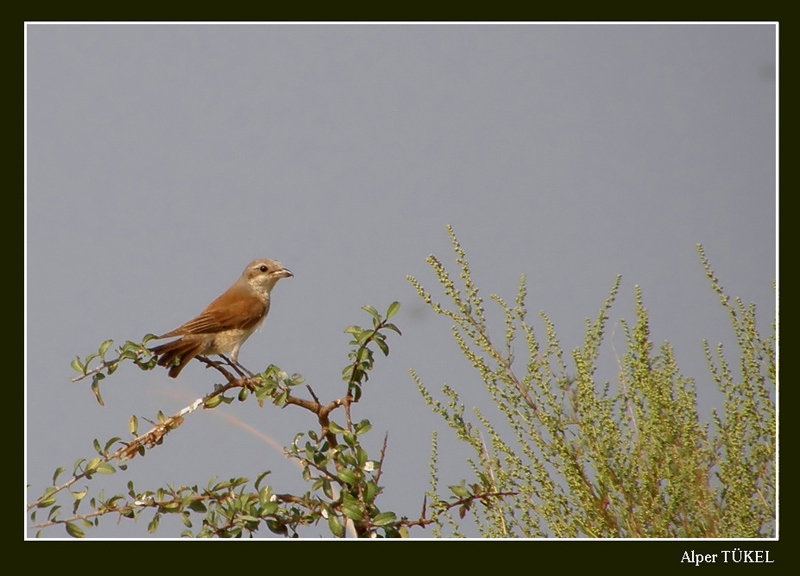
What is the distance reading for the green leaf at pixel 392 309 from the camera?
2.99 m

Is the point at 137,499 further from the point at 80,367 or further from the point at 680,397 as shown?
the point at 680,397

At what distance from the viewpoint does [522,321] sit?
137 inches

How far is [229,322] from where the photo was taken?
4.00 metres

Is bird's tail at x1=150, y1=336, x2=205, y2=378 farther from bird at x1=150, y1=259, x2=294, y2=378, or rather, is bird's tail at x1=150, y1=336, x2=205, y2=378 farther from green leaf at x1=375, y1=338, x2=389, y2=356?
green leaf at x1=375, y1=338, x2=389, y2=356

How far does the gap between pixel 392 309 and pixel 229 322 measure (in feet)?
4.07

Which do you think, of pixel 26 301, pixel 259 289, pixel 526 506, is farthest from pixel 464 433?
pixel 26 301

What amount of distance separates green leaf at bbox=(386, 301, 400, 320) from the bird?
893mm

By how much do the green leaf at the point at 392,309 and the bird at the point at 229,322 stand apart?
35.2 inches

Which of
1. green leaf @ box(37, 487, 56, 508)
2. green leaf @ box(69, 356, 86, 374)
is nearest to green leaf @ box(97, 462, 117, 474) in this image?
green leaf @ box(37, 487, 56, 508)

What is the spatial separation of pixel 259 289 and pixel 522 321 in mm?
1452

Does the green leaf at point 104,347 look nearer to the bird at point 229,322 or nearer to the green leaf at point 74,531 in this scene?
the bird at point 229,322

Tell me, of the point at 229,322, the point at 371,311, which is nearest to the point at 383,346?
the point at 371,311

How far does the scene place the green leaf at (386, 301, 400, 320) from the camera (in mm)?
2994

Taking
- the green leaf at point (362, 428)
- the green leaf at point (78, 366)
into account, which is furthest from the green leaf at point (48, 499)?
the green leaf at point (362, 428)
